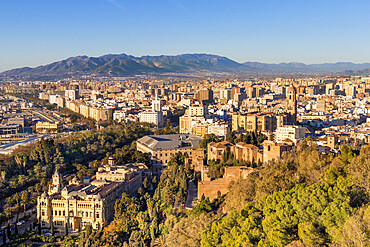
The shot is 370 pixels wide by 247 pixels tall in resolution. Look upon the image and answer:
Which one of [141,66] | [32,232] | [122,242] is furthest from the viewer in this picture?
[141,66]

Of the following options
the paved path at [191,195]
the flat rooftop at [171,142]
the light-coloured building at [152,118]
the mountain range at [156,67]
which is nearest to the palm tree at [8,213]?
the paved path at [191,195]

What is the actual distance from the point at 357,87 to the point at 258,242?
58703 millimetres

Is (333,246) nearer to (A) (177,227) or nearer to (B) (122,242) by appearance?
(A) (177,227)

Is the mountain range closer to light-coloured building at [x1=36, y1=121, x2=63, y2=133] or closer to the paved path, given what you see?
light-coloured building at [x1=36, y1=121, x2=63, y2=133]

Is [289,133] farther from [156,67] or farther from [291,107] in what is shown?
[156,67]

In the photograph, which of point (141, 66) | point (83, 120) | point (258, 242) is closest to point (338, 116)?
point (83, 120)

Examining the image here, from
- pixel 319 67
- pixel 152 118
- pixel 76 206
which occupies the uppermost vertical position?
pixel 319 67

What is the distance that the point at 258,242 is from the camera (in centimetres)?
813

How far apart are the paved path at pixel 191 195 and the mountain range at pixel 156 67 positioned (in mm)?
127133

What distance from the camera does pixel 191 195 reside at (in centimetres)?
1563

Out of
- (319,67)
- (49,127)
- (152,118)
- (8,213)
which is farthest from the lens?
(319,67)

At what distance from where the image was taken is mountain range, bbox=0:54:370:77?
5906 inches

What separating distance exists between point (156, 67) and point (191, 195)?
14823cm

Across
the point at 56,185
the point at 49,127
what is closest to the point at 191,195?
the point at 56,185
